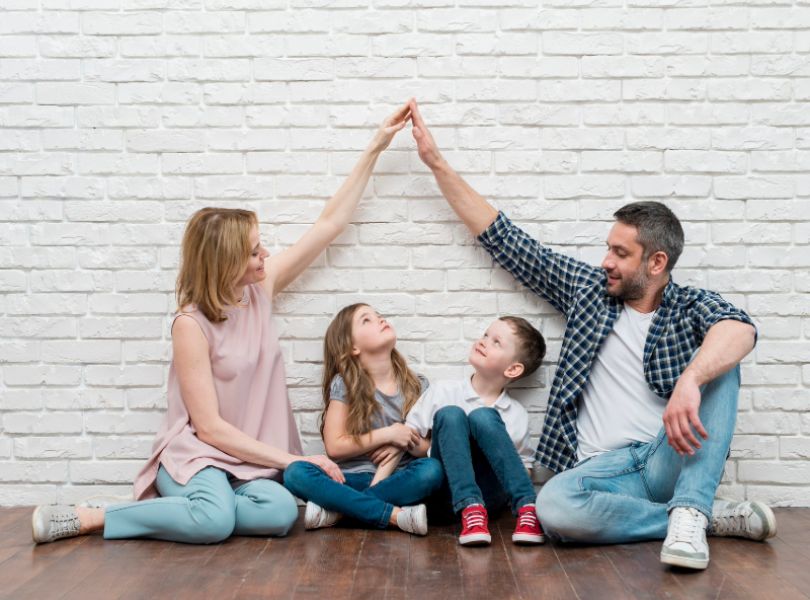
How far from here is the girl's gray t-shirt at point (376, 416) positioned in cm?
313

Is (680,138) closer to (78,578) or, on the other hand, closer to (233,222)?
(233,222)

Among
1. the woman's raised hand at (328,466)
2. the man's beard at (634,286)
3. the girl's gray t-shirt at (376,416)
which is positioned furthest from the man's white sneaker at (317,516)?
the man's beard at (634,286)

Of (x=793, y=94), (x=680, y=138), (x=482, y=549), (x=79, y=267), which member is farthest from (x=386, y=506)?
(x=793, y=94)

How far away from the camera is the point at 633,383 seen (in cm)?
303

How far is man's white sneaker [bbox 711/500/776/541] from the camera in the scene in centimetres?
275

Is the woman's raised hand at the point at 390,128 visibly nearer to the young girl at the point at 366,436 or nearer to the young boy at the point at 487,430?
the young girl at the point at 366,436

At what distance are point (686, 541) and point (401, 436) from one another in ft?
3.30

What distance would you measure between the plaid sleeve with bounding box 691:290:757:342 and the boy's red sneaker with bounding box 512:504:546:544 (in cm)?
80

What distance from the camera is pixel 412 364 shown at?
10.8 ft

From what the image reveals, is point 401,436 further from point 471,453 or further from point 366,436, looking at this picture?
point 471,453

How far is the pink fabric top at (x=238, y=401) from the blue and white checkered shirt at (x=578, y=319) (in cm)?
85

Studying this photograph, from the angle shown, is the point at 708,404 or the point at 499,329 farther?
the point at 499,329

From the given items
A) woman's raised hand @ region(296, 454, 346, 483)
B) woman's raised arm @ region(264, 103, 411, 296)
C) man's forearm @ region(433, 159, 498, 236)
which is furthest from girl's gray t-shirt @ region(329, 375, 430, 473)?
man's forearm @ region(433, 159, 498, 236)

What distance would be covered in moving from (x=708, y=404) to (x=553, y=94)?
4.02 ft
